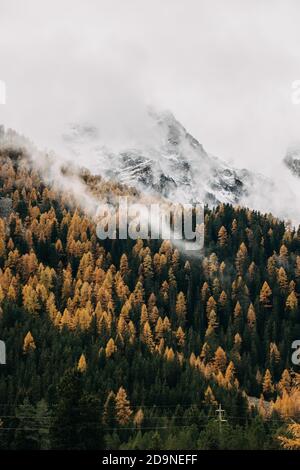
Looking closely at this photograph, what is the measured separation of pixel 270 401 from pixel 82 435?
101 meters

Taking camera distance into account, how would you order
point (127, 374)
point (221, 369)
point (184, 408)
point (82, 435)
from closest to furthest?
point (82, 435)
point (184, 408)
point (127, 374)
point (221, 369)

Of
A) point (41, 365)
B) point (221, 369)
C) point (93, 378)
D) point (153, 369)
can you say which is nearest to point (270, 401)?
point (221, 369)

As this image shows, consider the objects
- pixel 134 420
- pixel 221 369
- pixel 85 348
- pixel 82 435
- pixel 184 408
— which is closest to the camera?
pixel 82 435

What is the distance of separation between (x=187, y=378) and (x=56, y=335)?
38.5 m

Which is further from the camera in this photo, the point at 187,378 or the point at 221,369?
the point at 221,369

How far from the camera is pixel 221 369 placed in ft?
638

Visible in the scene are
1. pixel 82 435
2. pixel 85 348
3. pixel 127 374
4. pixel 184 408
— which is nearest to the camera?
pixel 82 435

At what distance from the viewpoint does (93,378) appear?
164625mm
